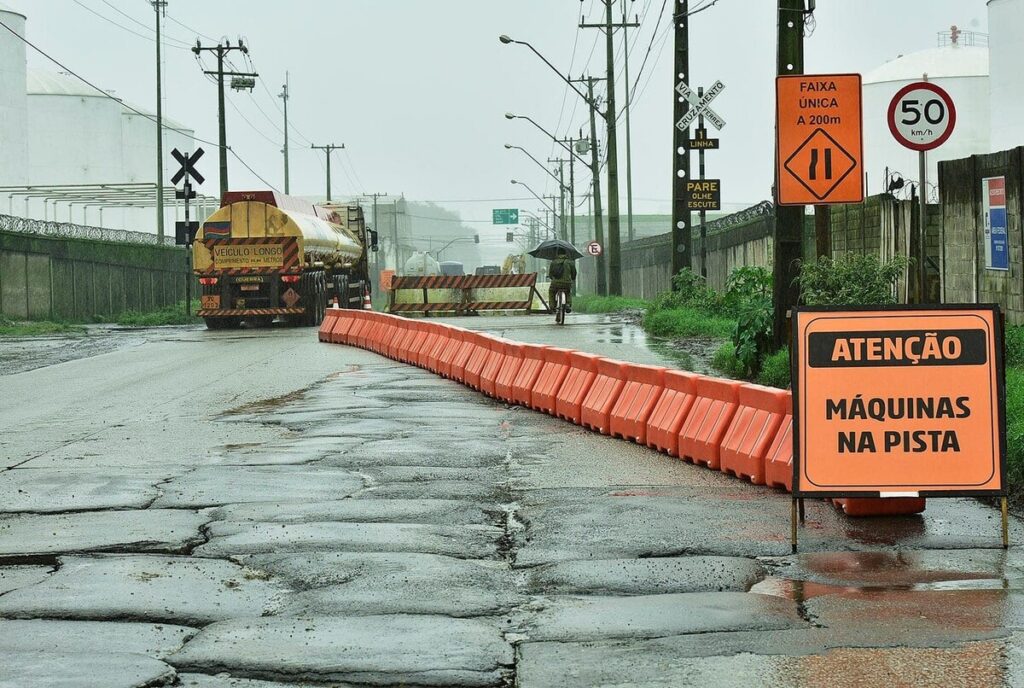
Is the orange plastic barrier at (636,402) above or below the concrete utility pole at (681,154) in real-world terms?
below

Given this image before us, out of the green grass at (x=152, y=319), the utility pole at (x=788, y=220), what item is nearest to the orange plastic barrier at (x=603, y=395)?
the utility pole at (x=788, y=220)

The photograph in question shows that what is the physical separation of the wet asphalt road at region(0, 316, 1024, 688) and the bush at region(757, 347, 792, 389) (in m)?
3.70

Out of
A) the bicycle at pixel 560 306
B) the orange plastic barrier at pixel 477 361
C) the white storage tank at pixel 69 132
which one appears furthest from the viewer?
the white storage tank at pixel 69 132

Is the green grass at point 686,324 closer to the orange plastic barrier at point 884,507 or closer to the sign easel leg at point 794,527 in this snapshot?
the orange plastic barrier at point 884,507

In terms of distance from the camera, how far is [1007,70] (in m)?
67.1

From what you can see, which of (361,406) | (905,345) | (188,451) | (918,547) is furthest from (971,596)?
(361,406)

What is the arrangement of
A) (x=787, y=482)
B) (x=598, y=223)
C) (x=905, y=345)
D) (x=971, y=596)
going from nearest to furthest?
(x=971, y=596)
(x=905, y=345)
(x=787, y=482)
(x=598, y=223)

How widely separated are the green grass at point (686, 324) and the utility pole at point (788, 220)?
9.07m

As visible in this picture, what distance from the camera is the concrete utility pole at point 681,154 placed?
3328 cm

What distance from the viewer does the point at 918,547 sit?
8.38 m

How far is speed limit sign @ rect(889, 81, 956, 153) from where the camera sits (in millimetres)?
15758

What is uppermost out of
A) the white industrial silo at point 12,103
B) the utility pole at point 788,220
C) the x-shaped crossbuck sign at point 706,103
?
the white industrial silo at point 12,103

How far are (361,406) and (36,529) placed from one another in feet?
25.3

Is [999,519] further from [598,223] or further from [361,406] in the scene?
[598,223]
